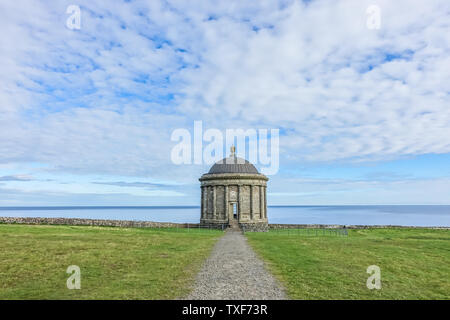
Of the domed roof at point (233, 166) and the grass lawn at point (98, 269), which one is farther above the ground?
the domed roof at point (233, 166)

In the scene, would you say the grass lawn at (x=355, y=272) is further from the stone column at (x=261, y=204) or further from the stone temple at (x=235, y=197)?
the stone column at (x=261, y=204)

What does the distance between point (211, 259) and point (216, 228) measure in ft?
78.4

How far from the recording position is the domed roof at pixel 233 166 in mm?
41469

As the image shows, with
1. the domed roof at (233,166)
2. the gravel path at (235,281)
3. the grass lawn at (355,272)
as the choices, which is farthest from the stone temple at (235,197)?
the gravel path at (235,281)

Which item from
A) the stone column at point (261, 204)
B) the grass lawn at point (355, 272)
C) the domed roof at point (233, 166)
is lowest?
the grass lawn at point (355, 272)

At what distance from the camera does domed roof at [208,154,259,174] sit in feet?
136

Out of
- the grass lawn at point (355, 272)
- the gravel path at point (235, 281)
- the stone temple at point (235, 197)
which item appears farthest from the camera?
the stone temple at point (235, 197)

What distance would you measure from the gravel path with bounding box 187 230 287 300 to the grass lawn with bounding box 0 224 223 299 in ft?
1.95

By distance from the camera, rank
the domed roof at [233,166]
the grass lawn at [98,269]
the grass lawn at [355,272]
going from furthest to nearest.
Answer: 1. the domed roof at [233,166]
2. the grass lawn at [355,272]
3. the grass lawn at [98,269]

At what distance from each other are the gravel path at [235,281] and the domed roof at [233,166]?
80.9 ft

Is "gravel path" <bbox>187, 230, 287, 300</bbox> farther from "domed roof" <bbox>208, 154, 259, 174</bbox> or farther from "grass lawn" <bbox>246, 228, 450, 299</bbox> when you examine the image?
"domed roof" <bbox>208, 154, 259, 174</bbox>

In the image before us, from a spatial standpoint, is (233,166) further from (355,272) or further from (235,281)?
(235,281)

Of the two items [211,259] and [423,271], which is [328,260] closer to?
[423,271]
